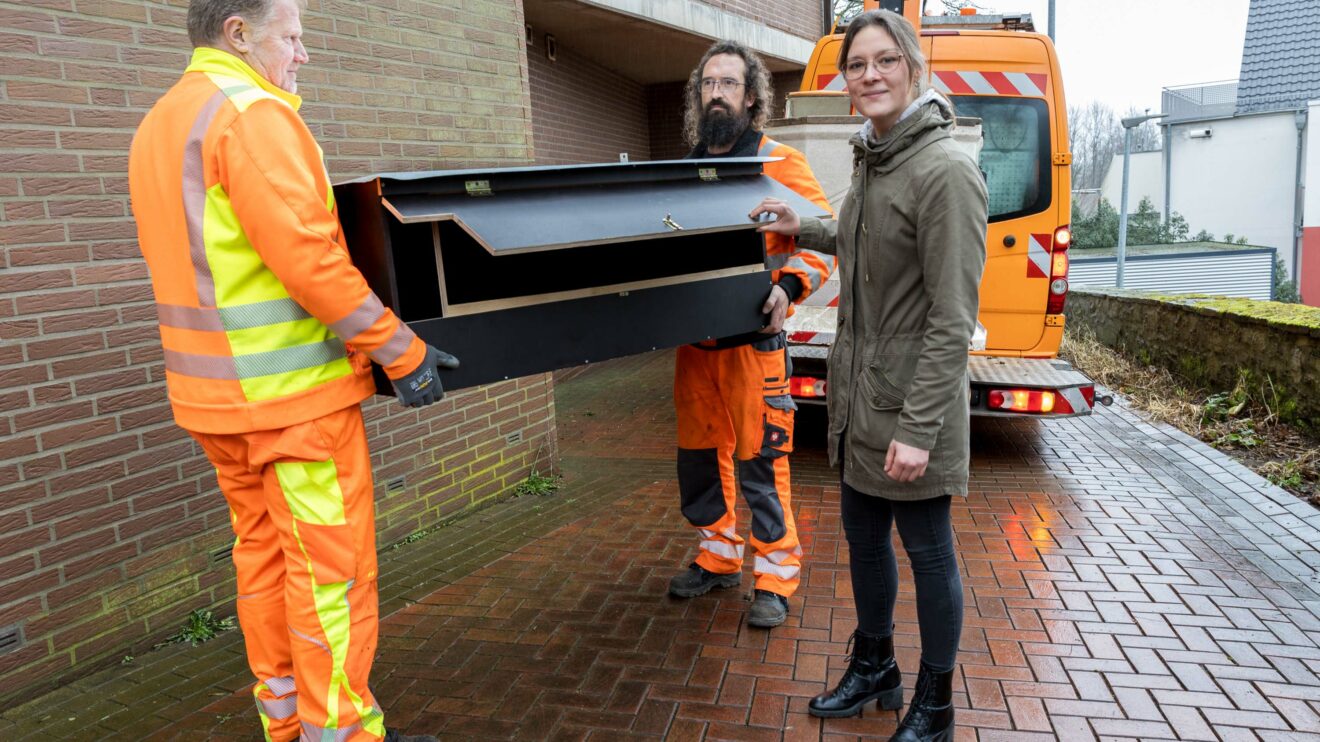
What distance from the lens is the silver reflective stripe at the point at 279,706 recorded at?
2.44 m

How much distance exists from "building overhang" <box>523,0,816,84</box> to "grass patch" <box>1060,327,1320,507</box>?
5.49m

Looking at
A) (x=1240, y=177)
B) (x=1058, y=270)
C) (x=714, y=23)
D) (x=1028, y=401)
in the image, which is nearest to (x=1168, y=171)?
(x=1240, y=177)

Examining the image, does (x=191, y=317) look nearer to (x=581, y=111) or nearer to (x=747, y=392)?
(x=747, y=392)

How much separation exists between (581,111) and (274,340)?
8.12 metres

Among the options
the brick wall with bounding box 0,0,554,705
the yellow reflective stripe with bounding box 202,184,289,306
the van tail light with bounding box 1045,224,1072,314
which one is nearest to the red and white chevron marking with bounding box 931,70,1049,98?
the van tail light with bounding box 1045,224,1072,314

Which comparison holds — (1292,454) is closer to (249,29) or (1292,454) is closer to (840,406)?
(840,406)

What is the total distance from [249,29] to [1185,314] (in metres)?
7.85

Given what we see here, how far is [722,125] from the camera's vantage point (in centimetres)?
341

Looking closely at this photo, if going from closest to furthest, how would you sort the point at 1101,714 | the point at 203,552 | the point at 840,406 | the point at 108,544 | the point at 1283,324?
the point at 840,406
the point at 1101,714
the point at 108,544
the point at 203,552
the point at 1283,324

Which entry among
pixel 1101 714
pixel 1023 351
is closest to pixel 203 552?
pixel 1101 714

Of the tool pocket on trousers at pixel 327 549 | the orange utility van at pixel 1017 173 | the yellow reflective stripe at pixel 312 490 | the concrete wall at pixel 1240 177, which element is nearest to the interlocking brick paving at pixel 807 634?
the tool pocket on trousers at pixel 327 549

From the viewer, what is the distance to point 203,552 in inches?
140

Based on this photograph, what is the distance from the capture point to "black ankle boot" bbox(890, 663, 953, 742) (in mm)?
2557

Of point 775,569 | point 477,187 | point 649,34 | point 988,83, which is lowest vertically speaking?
point 775,569
